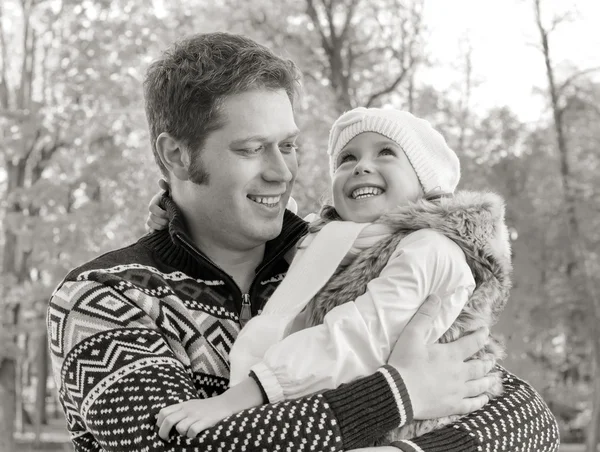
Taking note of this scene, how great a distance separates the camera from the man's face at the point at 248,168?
267 cm

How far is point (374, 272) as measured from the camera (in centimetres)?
245

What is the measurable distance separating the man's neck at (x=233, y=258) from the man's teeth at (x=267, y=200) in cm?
21

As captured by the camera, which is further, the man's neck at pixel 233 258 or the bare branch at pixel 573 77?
the bare branch at pixel 573 77

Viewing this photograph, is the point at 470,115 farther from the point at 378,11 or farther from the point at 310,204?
the point at 310,204

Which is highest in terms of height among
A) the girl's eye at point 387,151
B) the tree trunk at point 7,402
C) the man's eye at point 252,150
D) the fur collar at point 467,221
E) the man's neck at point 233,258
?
the man's eye at point 252,150

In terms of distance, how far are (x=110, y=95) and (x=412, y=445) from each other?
227 inches

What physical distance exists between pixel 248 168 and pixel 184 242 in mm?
337

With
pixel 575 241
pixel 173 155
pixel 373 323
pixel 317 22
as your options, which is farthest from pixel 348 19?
pixel 373 323

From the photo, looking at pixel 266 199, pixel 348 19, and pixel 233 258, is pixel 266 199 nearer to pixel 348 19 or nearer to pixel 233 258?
pixel 233 258

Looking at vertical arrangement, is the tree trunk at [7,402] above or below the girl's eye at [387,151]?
below

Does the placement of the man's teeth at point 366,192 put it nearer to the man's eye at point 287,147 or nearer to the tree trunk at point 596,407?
the man's eye at point 287,147

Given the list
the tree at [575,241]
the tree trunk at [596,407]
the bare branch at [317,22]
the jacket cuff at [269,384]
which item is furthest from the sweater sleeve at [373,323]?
the bare branch at [317,22]

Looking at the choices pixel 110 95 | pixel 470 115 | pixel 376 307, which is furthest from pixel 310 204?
pixel 376 307

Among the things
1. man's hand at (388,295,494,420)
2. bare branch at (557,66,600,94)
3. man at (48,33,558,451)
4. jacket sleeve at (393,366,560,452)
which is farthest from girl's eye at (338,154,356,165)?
bare branch at (557,66,600,94)
